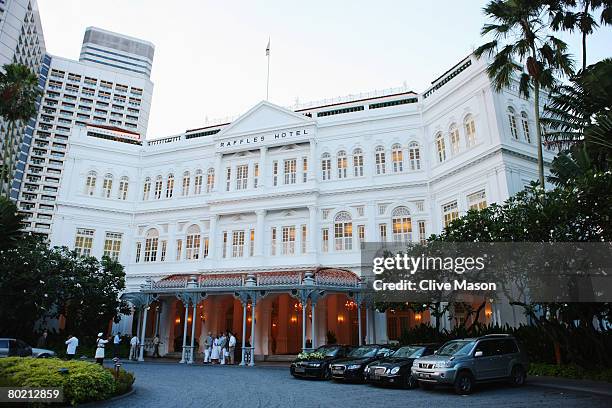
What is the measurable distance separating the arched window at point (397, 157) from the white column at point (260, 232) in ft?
32.1

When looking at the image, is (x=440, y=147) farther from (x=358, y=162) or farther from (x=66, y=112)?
(x=66, y=112)

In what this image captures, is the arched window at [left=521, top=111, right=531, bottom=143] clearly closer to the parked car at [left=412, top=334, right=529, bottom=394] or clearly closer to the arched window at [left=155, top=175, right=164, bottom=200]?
the parked car at [left=412, top=334, right=529, bottom=394]

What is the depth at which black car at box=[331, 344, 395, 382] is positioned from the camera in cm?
1605

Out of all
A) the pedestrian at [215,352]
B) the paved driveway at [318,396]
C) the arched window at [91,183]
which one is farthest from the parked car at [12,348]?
the arched window at [91,183]

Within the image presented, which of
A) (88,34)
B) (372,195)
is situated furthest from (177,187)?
(88,34)

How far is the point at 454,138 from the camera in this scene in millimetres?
28000

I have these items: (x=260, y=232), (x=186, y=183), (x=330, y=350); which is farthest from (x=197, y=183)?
(x=330, y=350)

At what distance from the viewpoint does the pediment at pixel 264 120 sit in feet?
108

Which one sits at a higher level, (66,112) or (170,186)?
(66,112)

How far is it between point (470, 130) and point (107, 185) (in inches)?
1107

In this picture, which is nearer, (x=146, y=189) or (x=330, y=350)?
(x=330, y=350)

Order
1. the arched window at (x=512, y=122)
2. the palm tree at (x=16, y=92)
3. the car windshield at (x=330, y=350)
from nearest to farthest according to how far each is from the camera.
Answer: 1. the car windshield at (x=330, y=350)
2. the arched window at (x=512, y=122)
3. the palm tree at (x=16, y=92)

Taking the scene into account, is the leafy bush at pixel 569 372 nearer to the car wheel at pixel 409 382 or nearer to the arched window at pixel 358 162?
the car wheel at pixel 409 382

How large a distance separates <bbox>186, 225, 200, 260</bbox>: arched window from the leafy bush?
77.6 ft
